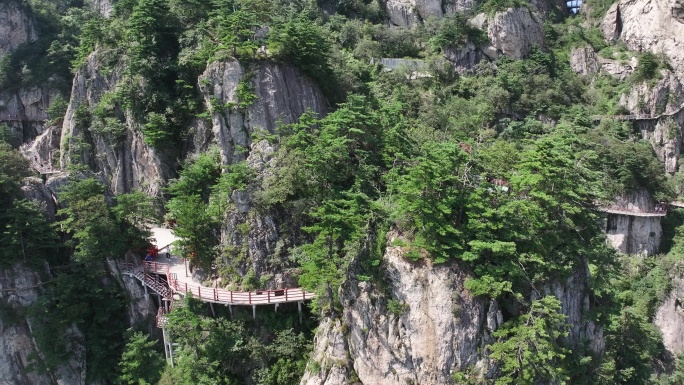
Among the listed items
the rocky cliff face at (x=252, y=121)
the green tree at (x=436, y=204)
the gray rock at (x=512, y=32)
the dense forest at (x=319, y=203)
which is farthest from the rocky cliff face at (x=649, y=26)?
the green tree at (x=436, y=204)

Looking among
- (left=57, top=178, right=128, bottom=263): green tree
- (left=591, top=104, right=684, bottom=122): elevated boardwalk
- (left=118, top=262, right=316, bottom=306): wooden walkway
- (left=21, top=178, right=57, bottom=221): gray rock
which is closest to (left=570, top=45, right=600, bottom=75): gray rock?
(left=591, top=104, right=684, bottom=122): elevated boardwalk

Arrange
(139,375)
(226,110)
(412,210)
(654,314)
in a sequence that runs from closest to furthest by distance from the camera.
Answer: (412,210) < (139,375) < (226,110) < (654,314)

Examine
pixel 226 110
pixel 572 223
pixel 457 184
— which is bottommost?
pixel 572 223

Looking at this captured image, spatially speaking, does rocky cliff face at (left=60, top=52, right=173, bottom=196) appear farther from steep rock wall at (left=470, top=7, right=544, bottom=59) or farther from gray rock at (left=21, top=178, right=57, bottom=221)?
steep rock wall at (left=470, top=7, right=544, bottom=59)

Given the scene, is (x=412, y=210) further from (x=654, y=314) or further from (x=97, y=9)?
(x=97, y=9)

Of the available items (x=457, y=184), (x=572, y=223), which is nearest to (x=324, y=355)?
(x=457, y=184)

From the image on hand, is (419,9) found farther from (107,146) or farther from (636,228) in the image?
(107,146)

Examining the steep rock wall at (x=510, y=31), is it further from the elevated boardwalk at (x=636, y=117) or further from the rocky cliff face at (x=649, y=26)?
the rocky cliff face at (x=649, y=26)
